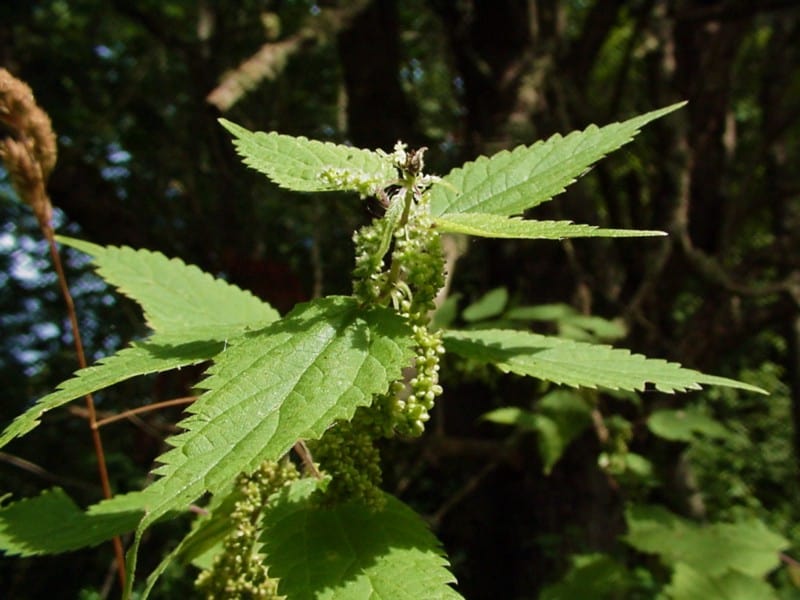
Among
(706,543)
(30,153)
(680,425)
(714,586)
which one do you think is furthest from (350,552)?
(680,425)

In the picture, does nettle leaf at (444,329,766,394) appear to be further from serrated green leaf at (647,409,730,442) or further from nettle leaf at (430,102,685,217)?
serrated green leaf at (647,409,730,442)

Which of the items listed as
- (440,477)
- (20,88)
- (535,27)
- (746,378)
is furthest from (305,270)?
(746,378)

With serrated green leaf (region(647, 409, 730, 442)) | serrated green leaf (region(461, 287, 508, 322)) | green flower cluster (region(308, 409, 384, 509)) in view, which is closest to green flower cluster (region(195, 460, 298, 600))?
green flower cluster (region(308, 409, 384, 509))

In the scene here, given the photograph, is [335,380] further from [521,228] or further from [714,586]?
[714,586]

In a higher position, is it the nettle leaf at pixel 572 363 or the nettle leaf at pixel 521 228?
the nettle leaf at pixel 521 228

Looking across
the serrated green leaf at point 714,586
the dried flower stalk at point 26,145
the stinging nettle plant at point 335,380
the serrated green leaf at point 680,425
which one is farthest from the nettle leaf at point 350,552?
the serrated green leaf at point 680,425

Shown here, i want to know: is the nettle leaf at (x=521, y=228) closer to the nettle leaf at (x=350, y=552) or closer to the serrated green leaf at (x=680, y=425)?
the nettle leaf at (x=350, y=552)
